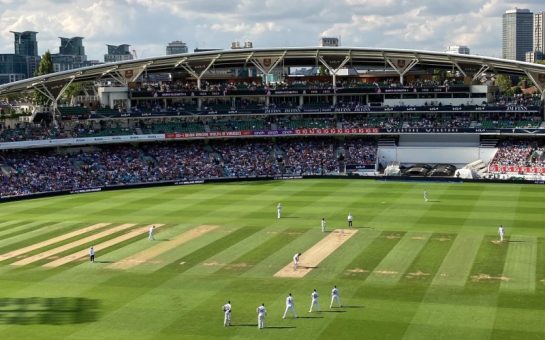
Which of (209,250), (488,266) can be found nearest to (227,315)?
(209,250)

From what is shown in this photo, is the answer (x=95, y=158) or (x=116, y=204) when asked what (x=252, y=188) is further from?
(x=95, y=158)

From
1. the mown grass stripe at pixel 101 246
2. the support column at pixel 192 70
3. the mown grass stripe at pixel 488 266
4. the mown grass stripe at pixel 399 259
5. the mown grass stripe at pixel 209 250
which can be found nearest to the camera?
the mown grass stripe at pixel 488 266

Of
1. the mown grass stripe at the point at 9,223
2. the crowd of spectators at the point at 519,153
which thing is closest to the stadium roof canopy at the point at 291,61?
the crowd of spectators at the point at 519,153

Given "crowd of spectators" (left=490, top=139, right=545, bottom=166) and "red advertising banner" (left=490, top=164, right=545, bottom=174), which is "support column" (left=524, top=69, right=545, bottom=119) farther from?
"red advertising banner" (left=490, top=164, right=545, bottom=174)

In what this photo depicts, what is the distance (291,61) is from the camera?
251 ft

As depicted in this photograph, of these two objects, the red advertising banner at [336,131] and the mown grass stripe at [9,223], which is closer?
the mown grass stripe at [9,223]

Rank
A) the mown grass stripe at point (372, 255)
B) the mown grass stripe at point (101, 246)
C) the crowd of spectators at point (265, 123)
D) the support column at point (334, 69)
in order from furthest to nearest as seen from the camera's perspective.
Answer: the support column at point (334, 69) < the crowd of spectators at point (265, 123) < the mown grass stripe at point (101, 246) < the mown grass stripe at point (372, 255)

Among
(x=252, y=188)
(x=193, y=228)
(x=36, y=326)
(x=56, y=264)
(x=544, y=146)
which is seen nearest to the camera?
(x=36, y=326)

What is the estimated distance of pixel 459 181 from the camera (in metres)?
59.9

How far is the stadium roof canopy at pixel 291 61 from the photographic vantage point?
67.6m

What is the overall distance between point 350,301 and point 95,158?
4492 cm

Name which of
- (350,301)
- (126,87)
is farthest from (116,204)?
(350,301)

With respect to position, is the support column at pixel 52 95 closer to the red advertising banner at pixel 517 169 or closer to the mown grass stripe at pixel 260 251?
the mown grass stripe at pixel 260 251

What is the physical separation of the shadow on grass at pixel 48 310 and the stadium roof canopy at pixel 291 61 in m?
40.6
